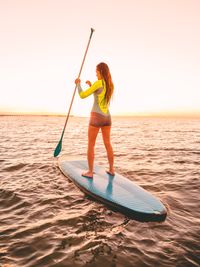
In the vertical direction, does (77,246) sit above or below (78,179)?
below

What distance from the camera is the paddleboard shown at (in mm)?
4121

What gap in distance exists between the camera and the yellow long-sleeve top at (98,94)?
5.14 meters

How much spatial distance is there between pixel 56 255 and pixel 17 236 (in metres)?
0.84

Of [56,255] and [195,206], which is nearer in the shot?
[56,255]

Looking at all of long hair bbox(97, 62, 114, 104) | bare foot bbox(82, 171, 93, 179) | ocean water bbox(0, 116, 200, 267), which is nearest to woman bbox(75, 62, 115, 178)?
long hair bbox(97, 62, 114, 104)

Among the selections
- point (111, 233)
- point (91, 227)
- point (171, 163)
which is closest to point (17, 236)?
point (91, 227)

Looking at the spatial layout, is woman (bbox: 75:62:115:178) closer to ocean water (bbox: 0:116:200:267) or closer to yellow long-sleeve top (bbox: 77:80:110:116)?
yellow long-sleeve top (bbox: 77:80:110:116)

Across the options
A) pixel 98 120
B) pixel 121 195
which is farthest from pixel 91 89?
pixel 121 195

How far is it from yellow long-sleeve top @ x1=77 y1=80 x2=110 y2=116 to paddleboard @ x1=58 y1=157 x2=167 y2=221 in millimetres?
1574

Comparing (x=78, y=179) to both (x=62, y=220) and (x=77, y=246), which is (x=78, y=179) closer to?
(x=62, y=220)

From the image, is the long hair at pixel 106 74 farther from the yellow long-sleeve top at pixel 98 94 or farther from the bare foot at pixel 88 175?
the bare foot at pixel 88 175

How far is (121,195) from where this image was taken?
4676mm

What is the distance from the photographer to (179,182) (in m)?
7.06

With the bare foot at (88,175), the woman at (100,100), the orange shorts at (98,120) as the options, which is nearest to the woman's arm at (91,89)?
the woman at (100,100)
